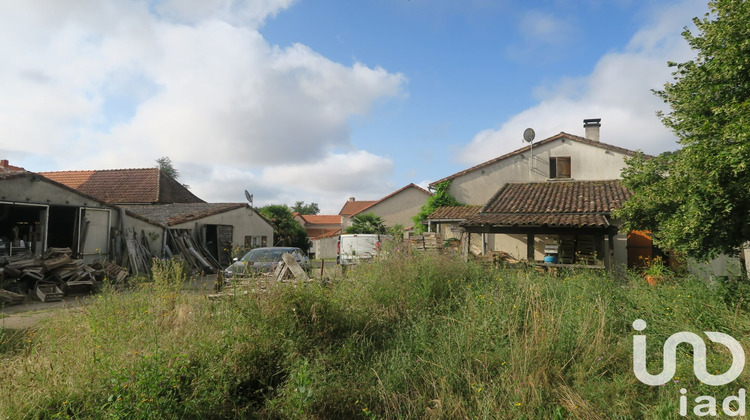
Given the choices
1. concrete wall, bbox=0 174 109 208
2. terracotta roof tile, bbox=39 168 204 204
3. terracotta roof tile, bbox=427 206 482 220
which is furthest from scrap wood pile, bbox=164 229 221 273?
terracotta roof tile, bbox=427 206 482 220

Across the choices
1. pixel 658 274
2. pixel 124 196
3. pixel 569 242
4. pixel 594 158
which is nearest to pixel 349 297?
pixel 658 274

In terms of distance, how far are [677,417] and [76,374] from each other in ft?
19.2

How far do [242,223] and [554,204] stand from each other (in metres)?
16.9

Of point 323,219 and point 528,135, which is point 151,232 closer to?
point 528,135

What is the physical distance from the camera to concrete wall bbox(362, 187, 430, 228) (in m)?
35.7

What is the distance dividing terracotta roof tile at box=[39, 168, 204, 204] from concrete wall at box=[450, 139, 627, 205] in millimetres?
18967

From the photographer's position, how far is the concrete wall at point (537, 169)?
19.2 metres

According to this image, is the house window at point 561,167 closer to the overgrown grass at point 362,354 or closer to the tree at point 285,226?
the overgrown grass at point 362,354

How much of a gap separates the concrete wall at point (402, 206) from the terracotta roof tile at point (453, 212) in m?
14.4

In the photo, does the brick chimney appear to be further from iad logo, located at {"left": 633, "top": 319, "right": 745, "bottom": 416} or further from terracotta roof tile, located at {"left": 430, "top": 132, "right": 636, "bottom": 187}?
iad logo, located at {"left": 633, "top": 319, "right": 745, "bottom": 416}

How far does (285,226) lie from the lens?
1165 inches

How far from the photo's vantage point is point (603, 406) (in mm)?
4102

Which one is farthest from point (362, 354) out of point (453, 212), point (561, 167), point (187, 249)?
point (561, 167)

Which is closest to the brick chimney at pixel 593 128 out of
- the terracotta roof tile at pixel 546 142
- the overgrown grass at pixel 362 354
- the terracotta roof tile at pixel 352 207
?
the terracotta roof tile at pixel 546 142
